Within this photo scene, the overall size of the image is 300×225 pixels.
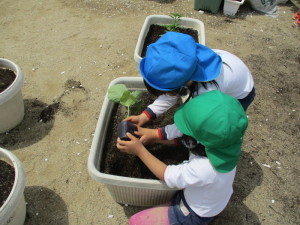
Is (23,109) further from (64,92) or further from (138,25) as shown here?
(138,25)

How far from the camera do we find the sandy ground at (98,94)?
180 cm

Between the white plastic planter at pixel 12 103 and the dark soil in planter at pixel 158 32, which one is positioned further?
the dark soil in planter at pixel 158 32

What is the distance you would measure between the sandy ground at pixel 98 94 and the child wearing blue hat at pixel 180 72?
71 cm

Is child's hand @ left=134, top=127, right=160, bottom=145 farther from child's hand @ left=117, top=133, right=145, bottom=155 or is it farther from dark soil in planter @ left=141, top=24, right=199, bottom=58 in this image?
dark soil in planter @ left=141, top=24, right=199, bottom=58

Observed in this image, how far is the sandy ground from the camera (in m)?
1.80

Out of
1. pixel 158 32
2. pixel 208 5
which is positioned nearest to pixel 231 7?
pixel 208 5

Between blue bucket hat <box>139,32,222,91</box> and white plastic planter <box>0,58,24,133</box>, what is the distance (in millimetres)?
1094

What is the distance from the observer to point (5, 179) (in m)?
1.47

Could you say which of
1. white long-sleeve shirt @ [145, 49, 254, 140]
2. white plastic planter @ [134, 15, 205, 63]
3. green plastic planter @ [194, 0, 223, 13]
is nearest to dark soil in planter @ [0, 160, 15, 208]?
white long-sleeve shirt @ [145, 49, 254, 140]

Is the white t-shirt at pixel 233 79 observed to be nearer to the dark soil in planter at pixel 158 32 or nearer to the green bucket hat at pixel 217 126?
the green bucket hat at pixel 217 126

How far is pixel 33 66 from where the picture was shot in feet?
9.09

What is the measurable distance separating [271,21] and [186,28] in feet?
5.60

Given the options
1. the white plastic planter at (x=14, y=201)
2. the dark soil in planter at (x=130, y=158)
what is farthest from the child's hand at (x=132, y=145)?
the white plastic planter at (x=14, y=201)

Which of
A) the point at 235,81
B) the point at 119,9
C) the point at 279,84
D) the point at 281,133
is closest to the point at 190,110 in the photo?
the point at 235,81
